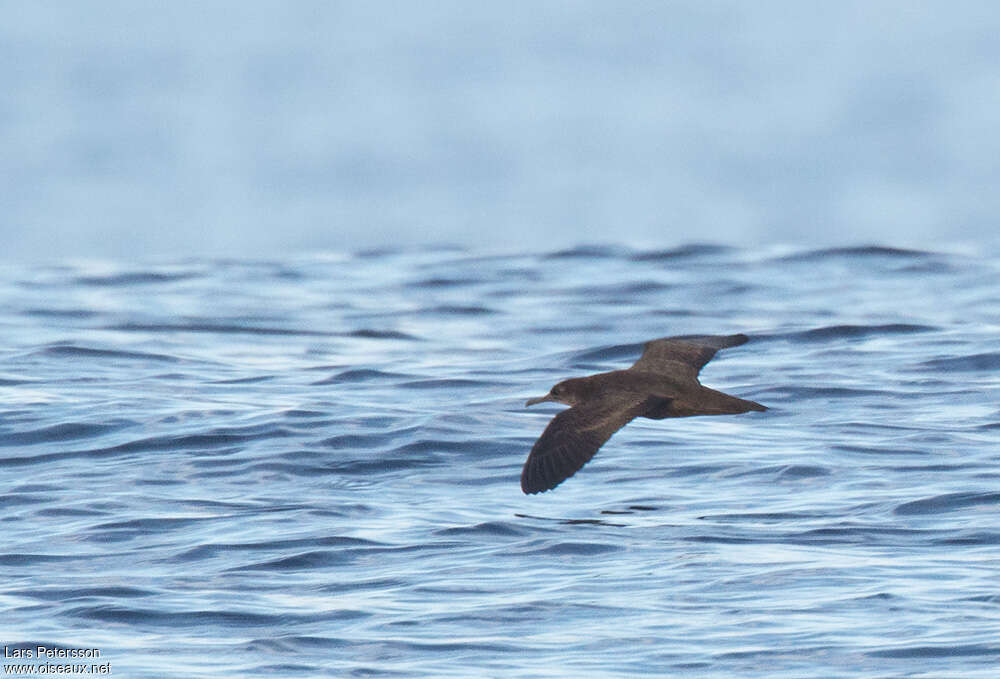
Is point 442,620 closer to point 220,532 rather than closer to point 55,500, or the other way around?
point 220,532

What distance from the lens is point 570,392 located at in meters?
11.2

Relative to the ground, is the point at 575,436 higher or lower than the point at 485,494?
higher

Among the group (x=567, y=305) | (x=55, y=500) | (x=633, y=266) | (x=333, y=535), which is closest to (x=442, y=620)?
(x=333, y=535)

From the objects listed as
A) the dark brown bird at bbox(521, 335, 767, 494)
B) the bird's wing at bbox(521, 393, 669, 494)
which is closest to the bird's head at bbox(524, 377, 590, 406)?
the dark brown bird at bbox(521, 335, 767, 494)

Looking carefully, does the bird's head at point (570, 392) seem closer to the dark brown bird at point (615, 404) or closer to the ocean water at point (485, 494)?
the dark brown bird at point (615, 404)

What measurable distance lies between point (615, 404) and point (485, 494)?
102 centimetres

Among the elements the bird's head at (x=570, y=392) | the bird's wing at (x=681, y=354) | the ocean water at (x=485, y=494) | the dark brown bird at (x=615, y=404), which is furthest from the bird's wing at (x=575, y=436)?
the bird's wing at (x=681, y=354)

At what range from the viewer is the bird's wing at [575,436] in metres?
9.88

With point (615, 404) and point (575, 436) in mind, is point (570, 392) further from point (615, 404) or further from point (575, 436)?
point (575, 436)

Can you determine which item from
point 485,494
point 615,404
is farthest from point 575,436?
point 485,494

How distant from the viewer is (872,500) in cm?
1091

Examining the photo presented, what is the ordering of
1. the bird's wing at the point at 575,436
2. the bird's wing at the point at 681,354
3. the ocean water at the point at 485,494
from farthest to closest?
1. the bird's wing at the point at 681,354
2. the bird's wing at the point at 575,436
3. the ocean water at the point at 485,494

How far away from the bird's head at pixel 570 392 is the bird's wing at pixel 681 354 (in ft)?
1.27

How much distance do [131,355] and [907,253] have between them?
31.0 ft
